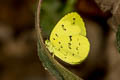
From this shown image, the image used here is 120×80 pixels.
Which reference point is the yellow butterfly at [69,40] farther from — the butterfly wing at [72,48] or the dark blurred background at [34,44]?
the dark blurred background at [34,44]

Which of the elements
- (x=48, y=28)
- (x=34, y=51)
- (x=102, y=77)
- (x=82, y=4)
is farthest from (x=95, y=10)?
(x=34, y=51)

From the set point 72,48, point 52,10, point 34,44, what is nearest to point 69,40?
point 72,48

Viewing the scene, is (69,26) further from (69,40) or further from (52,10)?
(52,10)

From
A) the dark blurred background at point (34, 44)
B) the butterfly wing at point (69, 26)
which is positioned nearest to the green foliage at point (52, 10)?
the dark blurred background at point (34, 44)

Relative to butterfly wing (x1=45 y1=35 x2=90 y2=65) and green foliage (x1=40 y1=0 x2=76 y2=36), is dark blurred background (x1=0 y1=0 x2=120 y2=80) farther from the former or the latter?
butterfly wing (x1=45 y1=35 x2=90 y2=65)

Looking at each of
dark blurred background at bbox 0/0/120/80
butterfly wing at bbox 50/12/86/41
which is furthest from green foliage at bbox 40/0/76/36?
butterfly wing at bbox 50/12/86/41
